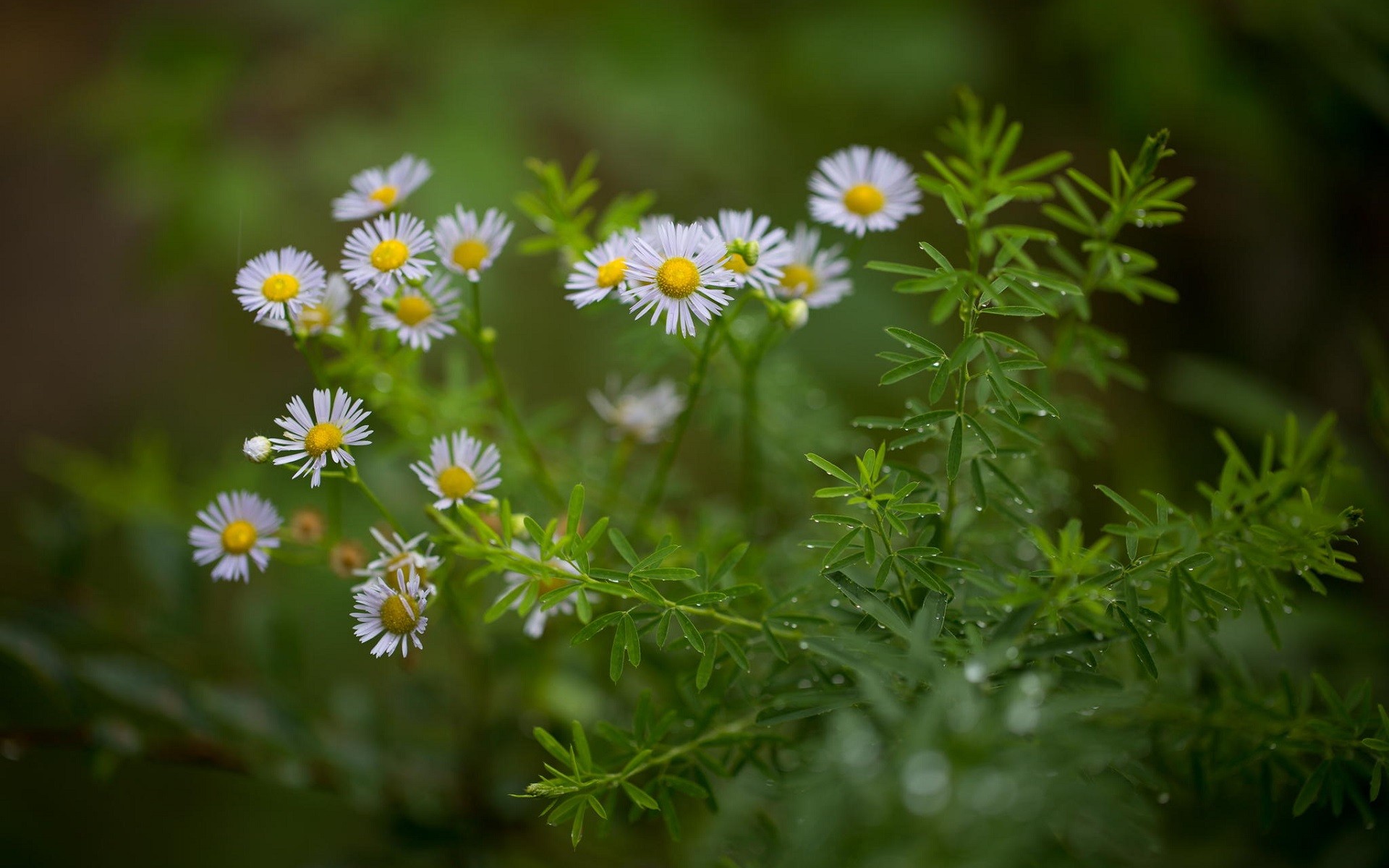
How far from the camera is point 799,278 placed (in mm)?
424

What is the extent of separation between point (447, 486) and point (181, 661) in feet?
1.52

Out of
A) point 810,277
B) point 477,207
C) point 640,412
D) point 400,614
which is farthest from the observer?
point 477,207

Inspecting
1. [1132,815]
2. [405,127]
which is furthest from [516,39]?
[1132,815]

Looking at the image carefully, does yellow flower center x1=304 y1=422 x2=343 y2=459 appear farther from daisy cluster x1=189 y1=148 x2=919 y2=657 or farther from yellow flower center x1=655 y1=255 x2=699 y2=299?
yellow flower center x1=655 y1=255 x2=699 y2=299

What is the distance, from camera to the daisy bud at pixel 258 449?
342 millimetres

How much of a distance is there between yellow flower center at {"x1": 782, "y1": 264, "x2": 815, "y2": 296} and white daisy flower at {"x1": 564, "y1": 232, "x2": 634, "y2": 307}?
0.08m

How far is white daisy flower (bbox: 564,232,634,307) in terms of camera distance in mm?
354

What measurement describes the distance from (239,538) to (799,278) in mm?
274

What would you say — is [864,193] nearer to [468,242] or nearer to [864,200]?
[864,200]

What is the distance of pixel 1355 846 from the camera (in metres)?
0.55

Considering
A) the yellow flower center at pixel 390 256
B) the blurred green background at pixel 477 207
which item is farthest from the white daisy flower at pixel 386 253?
the blurred green background at pixel 477 207

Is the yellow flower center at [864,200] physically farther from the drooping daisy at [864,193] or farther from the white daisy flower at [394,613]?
the white daisy flower at [394,613]

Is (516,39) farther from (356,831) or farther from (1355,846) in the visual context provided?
(1355,846)

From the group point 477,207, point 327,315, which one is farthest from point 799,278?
point 477,207
